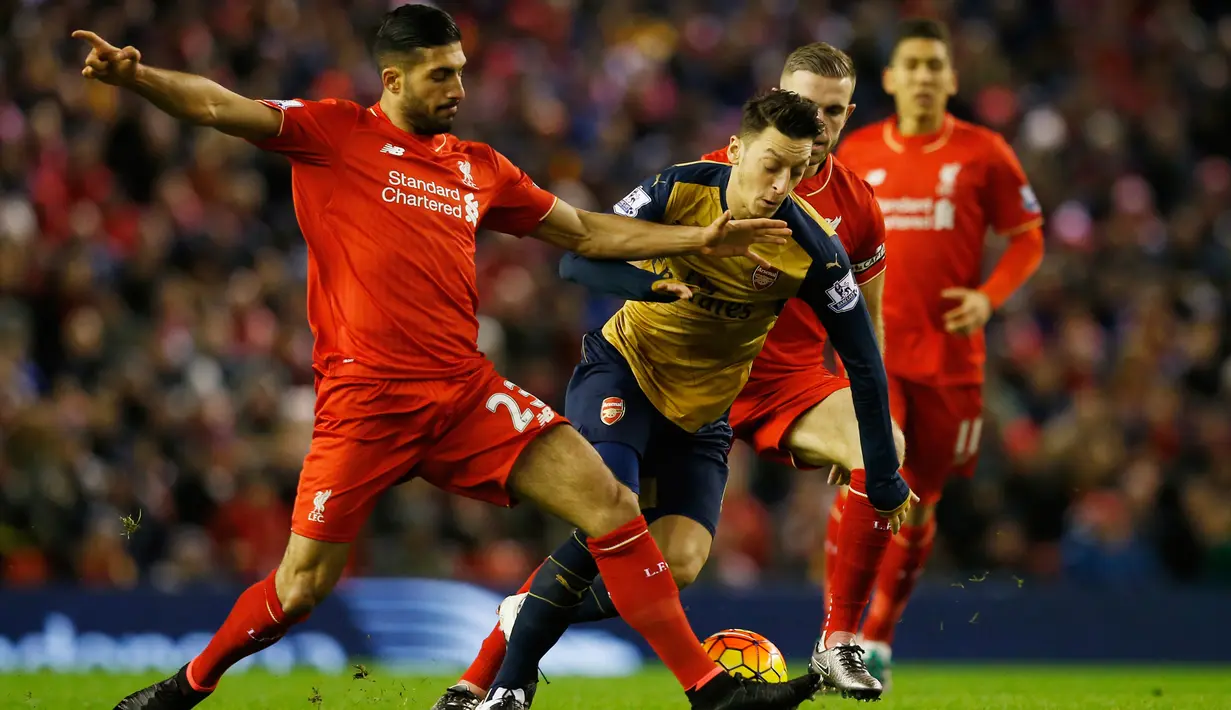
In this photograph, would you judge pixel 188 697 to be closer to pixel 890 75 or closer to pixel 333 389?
pixel 333 389

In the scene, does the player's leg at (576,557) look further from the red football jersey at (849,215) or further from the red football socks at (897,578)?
the red football socks at (897,578)

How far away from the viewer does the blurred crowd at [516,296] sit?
11789 mm

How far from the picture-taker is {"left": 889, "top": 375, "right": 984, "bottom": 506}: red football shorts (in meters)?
8.50

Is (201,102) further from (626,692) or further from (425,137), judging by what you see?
(626,692)

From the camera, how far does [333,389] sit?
5895 millimetres

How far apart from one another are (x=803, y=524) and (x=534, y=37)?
6.92 meters

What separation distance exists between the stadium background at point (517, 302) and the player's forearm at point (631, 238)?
6.03 meters

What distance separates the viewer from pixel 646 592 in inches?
230

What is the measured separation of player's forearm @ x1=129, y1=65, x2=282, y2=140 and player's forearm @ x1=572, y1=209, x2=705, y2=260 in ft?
4.34

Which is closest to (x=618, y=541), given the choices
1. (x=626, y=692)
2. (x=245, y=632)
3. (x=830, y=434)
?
(x=245, y=632)

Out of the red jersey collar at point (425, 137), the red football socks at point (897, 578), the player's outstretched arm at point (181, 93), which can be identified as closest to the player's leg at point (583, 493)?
the red jersey collar at point (425, 137)

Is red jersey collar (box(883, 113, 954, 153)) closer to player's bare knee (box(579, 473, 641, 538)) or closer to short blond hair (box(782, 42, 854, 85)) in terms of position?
short blond hair (box(782, 42, 854, 85))

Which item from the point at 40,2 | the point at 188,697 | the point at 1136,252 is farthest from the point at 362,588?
the point at 1136,252

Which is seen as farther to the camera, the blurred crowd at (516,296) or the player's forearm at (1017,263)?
the blurred crowd at (516,296)
